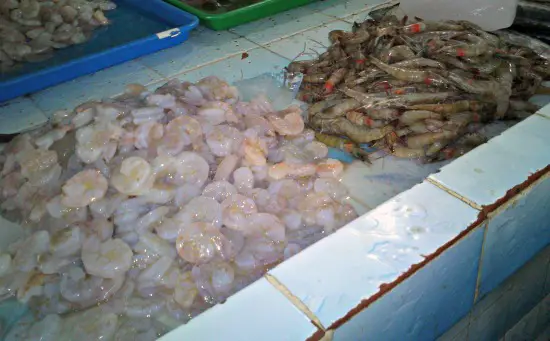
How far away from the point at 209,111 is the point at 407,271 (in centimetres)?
118

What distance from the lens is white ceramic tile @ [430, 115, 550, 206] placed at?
168 centimetres

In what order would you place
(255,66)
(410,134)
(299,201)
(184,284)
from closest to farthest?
(184,284) < (299,201) < (410,134) < (255,66)

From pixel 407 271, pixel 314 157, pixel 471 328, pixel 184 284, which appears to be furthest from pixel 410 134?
pixel 184 284

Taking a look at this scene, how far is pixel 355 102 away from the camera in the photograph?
252 centimetres

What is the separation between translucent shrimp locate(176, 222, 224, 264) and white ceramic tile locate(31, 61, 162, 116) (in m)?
1.37

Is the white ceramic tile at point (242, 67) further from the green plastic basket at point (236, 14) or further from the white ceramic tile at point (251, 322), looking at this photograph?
the white ceramic tile at point (251, 322)

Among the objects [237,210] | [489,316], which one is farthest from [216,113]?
[489,316]

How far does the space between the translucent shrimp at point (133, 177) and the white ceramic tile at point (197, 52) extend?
126 cm

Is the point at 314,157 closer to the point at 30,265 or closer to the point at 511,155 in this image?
the point at 511,155

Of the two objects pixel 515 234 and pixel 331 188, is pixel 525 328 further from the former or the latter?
pixel 331 188

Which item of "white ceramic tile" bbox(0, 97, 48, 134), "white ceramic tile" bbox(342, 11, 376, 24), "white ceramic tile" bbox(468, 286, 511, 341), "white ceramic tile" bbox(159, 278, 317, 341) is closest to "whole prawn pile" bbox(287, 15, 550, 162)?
"white ceramic tile" bbox(342, 11, 376, 24)

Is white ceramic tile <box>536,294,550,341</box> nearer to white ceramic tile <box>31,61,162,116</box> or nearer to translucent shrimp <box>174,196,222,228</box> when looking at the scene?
translucent shrimp <box>174,196,222,228</box>

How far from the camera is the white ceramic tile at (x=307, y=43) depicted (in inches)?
126

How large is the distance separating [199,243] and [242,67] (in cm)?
164
